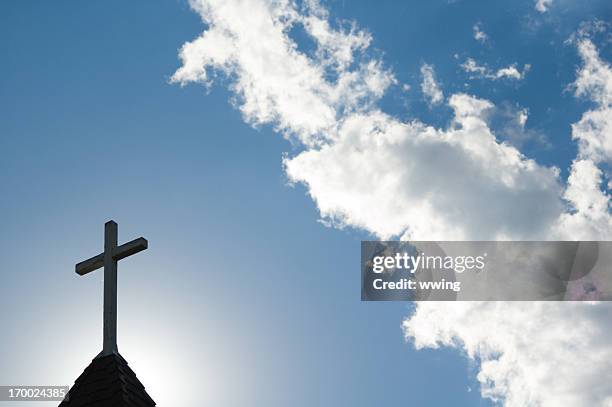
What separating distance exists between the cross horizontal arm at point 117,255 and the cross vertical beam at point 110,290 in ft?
0.34

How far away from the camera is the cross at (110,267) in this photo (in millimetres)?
10766

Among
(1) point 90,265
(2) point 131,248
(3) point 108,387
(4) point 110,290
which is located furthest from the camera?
(1) point 90,265

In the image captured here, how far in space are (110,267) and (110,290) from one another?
439 mm

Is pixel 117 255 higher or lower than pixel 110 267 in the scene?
higher

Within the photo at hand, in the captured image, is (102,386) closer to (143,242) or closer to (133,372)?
(133,372)

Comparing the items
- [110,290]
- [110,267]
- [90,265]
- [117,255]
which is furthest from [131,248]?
[90,265]

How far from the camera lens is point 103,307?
1108cm

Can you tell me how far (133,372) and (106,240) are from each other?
91.2 inches

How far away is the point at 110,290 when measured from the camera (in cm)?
1131

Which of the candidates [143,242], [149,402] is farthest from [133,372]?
[143,242]

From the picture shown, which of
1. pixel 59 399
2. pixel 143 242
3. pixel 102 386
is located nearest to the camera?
pixel 102 386

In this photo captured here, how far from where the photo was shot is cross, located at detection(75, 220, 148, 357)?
10766 mm

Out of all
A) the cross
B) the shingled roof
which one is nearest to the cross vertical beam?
the cross

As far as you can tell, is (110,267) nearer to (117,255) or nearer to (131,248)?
(117,255)
